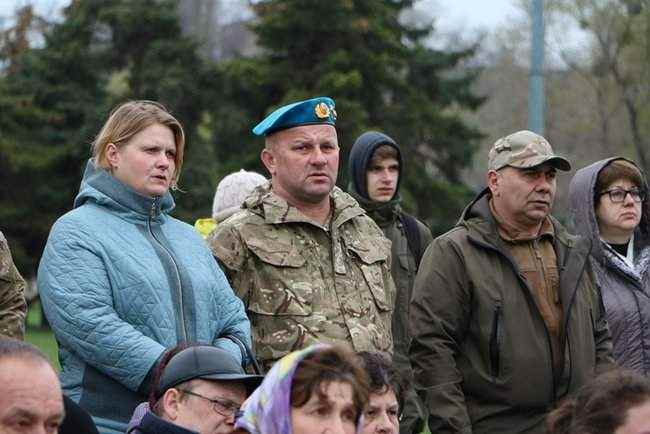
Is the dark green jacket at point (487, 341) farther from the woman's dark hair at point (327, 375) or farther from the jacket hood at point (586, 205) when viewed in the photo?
the woman's dark hair at point (327, 375)

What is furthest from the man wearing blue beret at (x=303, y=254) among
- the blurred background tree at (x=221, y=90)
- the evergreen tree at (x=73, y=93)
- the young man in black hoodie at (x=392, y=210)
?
the evergreen tree at (x=73, y=93)

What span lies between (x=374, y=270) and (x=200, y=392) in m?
1.85

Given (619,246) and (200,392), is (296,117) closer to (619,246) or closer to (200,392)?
(200,392)

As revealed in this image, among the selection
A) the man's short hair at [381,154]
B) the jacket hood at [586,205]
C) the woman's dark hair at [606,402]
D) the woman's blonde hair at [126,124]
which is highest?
the woman's blonde hair at [126,124]

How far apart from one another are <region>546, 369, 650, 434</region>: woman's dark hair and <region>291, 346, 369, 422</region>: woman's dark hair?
0.91 meters

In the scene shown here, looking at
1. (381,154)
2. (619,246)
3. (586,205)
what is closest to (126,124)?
(586,205)

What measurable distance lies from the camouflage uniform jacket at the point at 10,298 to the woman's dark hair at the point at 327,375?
85.3 inches

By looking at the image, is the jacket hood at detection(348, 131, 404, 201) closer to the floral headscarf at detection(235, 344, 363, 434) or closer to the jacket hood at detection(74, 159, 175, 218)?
the jacket hood at detection(74, 159, 175, 218)

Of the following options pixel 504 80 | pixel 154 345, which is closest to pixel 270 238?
pixel 154 345

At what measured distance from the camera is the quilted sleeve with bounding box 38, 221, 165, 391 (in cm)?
557

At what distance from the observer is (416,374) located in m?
6.50

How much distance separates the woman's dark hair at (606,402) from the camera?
4.93m

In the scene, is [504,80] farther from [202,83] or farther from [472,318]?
[472,318]

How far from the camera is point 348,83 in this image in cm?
3170
